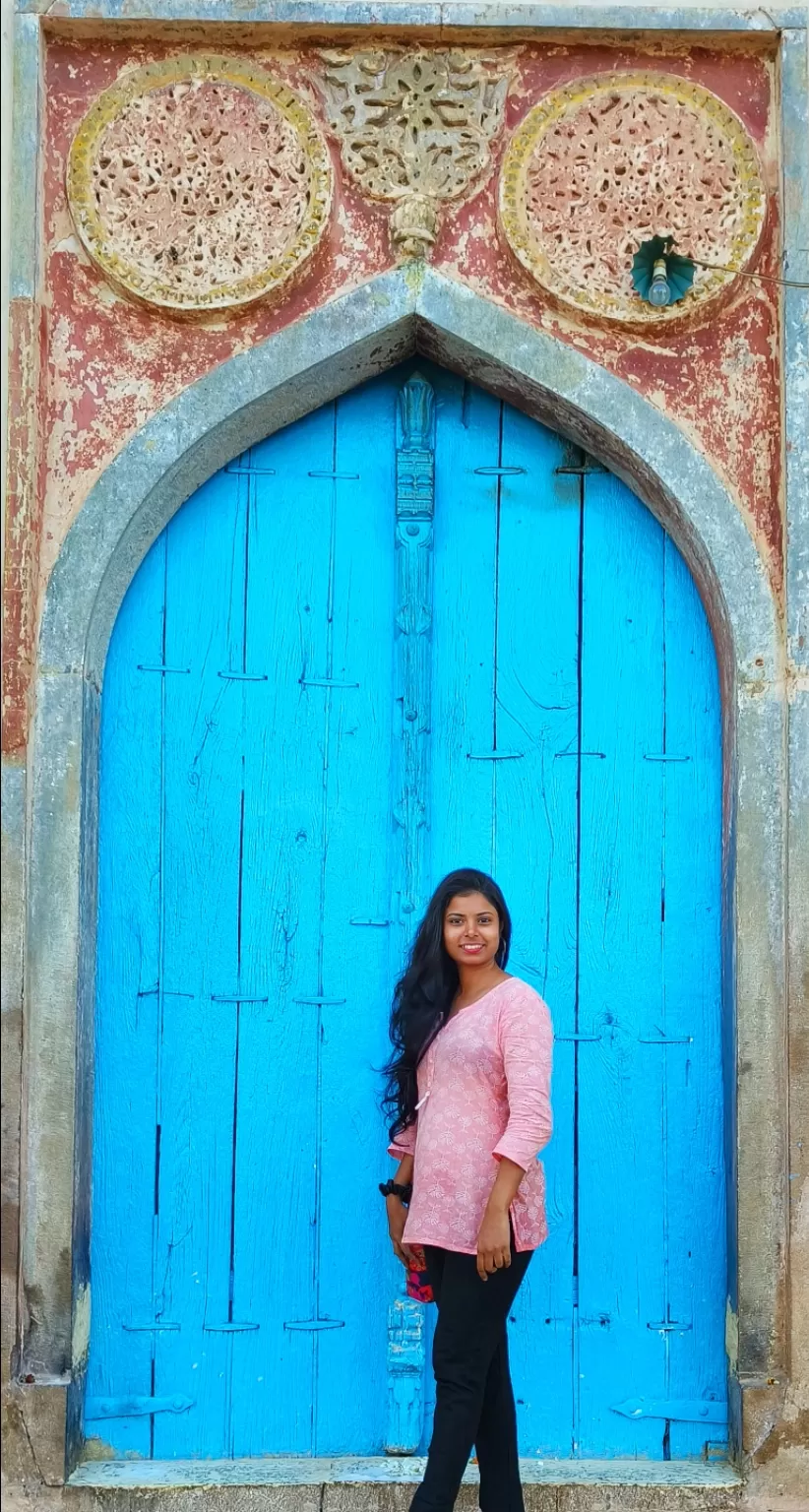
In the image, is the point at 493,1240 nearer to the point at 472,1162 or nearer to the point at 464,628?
the point at 472,1162

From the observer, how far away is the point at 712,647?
4004 mm

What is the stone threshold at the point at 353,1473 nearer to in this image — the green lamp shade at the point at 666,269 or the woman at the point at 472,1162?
the woman at the point at 472,1162

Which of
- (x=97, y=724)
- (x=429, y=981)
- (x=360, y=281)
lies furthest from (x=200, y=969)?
(x=360, y=281)

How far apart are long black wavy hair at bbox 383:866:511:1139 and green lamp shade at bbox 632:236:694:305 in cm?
142

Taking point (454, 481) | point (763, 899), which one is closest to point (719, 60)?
point (454, 481)

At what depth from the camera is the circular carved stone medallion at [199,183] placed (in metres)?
3.86

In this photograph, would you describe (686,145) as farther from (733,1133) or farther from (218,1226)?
(218,1226)

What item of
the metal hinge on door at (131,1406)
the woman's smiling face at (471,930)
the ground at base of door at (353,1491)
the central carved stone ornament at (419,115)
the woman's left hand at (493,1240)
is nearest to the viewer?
the woman's left hand at (493,1240)

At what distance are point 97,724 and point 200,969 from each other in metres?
0.62

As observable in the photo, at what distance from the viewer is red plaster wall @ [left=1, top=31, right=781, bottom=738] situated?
3.86 metres

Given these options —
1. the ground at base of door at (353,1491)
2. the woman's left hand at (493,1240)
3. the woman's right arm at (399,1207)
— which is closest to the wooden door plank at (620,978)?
the ground at base of door at (353,1491)

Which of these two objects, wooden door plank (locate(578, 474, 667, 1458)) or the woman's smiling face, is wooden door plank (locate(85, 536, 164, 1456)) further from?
wooden door plank (locate(578, 474, 667, 1458))

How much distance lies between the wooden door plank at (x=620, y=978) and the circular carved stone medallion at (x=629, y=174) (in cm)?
60

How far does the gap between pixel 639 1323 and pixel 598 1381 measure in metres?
0.16
